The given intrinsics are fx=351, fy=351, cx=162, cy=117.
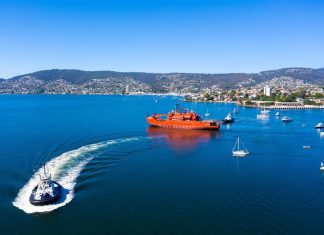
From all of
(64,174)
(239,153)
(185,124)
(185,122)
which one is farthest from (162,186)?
(185,122)

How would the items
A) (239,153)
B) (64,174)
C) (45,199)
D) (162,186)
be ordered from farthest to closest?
1. (239,153)
2. (64,174)
3. (162,186)
4. (45,199)

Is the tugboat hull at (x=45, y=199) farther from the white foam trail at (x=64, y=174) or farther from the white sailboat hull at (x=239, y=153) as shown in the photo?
the white sailboat hull at (x=239, y=153)

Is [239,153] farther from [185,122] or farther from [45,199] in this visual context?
[185,122]

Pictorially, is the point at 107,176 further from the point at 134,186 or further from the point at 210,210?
the point at 210,210

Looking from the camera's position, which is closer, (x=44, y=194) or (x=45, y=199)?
(x=45, y=199)

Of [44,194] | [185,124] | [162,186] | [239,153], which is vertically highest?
[185,124]

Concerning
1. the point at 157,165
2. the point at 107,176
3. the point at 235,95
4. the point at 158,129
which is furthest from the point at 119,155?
the point at 235,95
